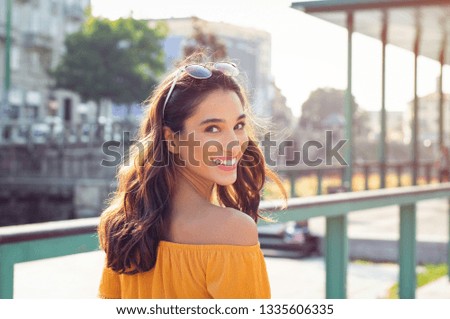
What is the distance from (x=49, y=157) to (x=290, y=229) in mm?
22376

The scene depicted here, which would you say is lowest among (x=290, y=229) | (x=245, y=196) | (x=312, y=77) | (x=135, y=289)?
(x=290, y=229)

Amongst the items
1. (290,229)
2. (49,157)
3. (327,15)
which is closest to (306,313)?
(327,15)

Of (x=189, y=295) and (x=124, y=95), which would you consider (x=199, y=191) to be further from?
(x=124, y=95)

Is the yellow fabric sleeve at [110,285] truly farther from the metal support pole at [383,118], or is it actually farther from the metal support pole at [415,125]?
the metal support pole at [415,125]

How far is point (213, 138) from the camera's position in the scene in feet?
5.38

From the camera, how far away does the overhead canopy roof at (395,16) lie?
4879 mm

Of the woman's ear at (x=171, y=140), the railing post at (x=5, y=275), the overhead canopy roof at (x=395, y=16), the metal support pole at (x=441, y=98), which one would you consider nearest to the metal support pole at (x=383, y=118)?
the overhead canopy roof at (x=395, y=16)

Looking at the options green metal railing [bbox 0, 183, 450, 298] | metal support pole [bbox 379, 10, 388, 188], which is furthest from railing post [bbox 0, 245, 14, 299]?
metal support pole [bbox 379, 10, 388, 188]

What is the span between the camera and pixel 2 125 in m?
29.9

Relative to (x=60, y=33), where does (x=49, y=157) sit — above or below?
below

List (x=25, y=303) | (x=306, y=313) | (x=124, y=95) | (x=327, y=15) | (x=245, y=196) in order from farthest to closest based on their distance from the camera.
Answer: (x=124, y=95) < (x=327, y=15) < (x=306, y=313) < (x=25, y=303) < (x=245, y=196)

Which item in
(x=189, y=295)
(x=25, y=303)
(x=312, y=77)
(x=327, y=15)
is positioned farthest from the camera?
(x=312, y=77)

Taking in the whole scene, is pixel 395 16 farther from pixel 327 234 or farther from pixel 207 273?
pixel 207 273

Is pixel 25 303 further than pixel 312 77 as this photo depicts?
No
